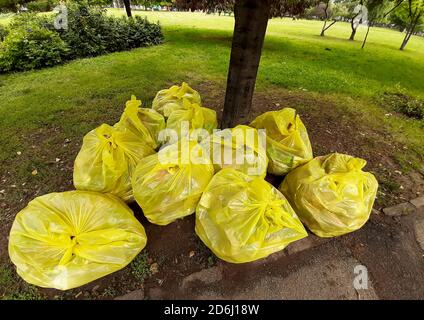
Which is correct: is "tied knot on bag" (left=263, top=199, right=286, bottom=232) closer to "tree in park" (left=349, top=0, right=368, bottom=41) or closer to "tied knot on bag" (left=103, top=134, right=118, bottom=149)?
"tied knot on bag" (left=103, top=134, right=118, bottom=149)

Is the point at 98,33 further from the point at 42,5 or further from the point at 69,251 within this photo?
the point at 69,251

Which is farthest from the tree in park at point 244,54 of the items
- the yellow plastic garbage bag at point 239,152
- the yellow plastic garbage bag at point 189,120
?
the yellow plastic garbage bag at point 239,152

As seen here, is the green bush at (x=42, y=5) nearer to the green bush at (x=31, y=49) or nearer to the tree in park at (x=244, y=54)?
the green bush at (x=31, y=49)

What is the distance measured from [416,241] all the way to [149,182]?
224cm

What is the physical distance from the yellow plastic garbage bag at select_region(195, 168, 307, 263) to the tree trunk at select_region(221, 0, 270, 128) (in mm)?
1208

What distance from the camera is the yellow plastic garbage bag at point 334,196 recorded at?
1795mm

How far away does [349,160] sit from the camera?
2.01 metres

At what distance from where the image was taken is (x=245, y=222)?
1543 millimetres

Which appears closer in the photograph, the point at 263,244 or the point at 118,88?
the point at 263,244

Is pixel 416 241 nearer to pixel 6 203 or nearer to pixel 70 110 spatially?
pixel 6 203

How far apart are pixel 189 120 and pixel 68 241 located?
1.52 metres

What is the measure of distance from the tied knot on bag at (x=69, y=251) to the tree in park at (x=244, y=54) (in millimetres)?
1916

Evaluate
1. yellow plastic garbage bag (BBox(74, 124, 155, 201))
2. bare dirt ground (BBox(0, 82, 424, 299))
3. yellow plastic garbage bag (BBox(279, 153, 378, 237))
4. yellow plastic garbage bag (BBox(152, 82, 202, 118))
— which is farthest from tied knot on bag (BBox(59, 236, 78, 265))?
yellow plastic garbage bag (BBox(152, 82, 202, 118))
